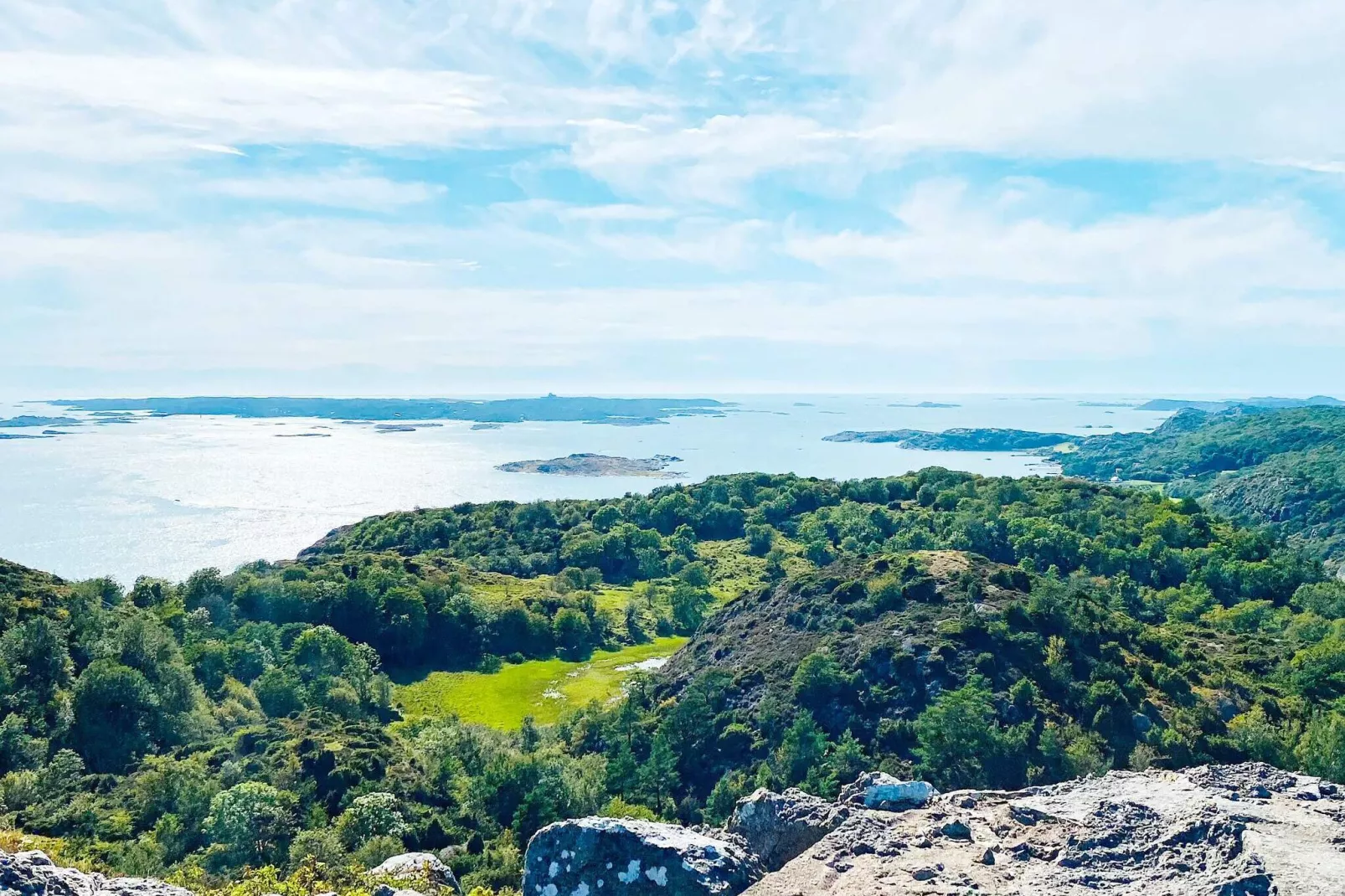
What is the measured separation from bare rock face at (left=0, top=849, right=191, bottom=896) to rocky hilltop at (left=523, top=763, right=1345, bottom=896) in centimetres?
661

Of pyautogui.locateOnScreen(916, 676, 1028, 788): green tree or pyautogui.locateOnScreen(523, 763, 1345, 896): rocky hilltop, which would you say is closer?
pyautogui.locateOnScreen(523, 763, 1345, 896): rocky hilltop

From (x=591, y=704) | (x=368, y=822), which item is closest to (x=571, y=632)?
(x=591, y=704)

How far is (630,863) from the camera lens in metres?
15.3

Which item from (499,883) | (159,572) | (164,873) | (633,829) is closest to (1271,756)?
(499,883)

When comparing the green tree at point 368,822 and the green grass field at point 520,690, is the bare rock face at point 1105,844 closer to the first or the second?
the green tree at point 368,822

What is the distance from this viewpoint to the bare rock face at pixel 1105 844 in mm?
13180

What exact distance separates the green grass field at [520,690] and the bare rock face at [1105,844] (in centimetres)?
5267

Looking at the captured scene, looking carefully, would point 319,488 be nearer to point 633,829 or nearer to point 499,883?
point 499,883

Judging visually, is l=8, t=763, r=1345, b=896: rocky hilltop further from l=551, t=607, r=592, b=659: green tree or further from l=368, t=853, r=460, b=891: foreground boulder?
l=551, t=607, r=592, b=659: green tree

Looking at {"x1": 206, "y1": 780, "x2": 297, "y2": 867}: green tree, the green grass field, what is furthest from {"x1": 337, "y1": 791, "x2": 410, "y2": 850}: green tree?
the green grass field

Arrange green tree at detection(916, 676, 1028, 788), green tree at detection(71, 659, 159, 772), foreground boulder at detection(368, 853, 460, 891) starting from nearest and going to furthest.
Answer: foreground boulder at detection(368, 853, 460, 891)
green tree at detection(916, 676, 1028, 788)
green tree at detection(71, 659, 159, 772)

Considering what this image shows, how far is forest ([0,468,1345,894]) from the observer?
119 feet

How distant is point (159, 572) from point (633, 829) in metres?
124

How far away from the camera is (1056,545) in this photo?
102 meters
